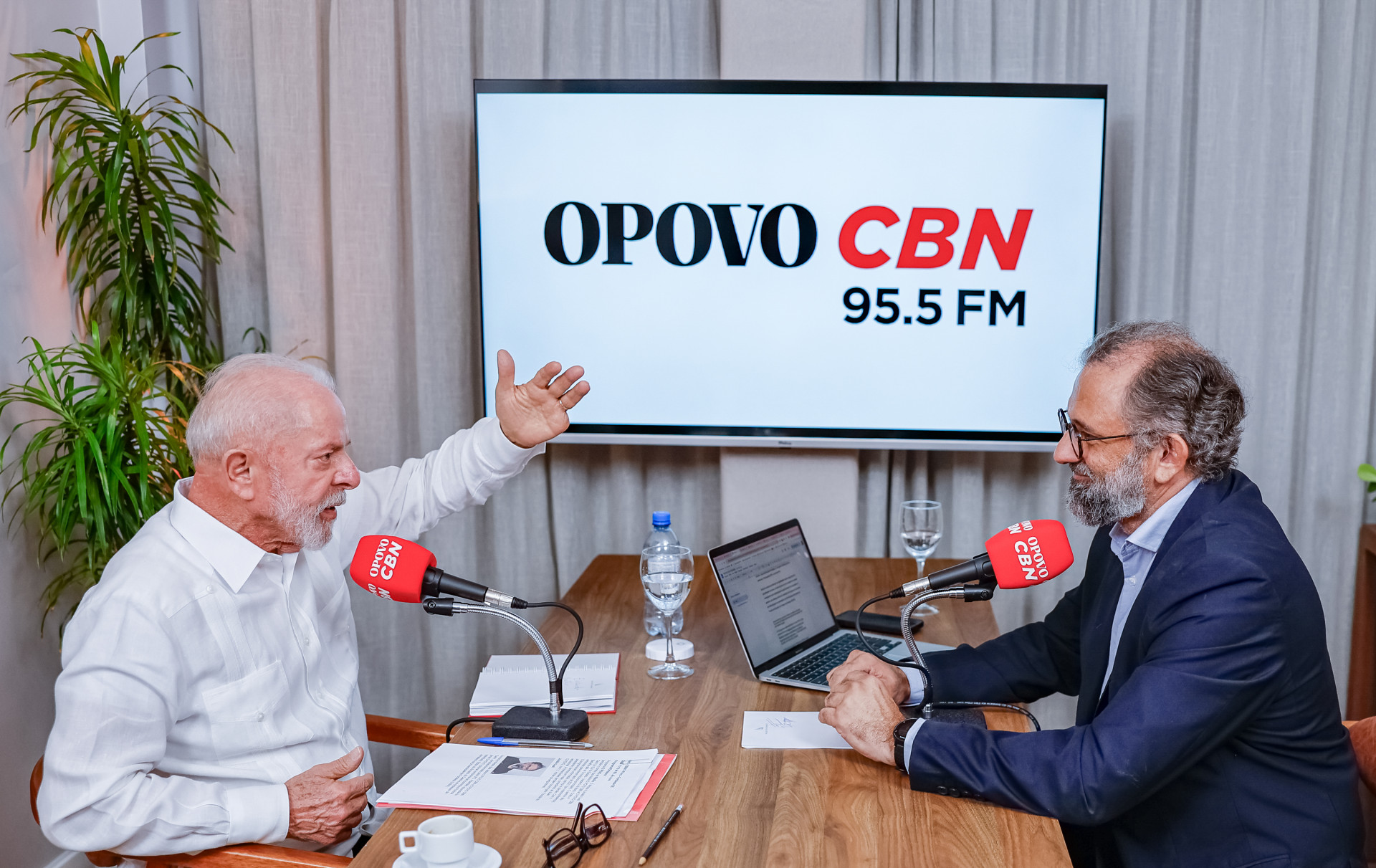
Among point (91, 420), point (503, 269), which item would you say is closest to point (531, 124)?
point (503, 269)

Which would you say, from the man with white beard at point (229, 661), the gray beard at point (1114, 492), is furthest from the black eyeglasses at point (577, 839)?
the gray beard at point (1114, 492)

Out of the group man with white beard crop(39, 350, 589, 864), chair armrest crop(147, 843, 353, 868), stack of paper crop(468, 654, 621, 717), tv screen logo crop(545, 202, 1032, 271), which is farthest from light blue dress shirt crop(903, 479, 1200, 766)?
tv screen logo crop(545, 202, 1032, 271)

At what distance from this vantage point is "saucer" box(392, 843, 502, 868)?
1.25 m

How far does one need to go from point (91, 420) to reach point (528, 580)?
1.25 m

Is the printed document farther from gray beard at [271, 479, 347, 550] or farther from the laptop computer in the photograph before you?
gray beard at [271, 479, 347, 550]

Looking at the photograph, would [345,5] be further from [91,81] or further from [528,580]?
[528,580]

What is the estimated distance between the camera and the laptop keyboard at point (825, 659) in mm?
1914

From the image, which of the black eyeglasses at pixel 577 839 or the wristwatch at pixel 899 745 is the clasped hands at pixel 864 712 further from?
the black eyeglasses at pixel 577 839

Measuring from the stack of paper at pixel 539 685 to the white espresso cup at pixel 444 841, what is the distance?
473mm

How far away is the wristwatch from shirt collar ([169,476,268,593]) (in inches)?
41.4

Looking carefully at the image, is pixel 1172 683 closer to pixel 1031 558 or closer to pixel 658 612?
pixel 1031 558

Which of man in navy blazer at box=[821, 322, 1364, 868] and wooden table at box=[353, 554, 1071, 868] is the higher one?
man in navy blazer at box=[821, 322, 1364, 868]

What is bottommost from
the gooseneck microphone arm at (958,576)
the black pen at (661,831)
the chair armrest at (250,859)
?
the chair armrest at (250,859)

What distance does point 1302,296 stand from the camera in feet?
9.57
